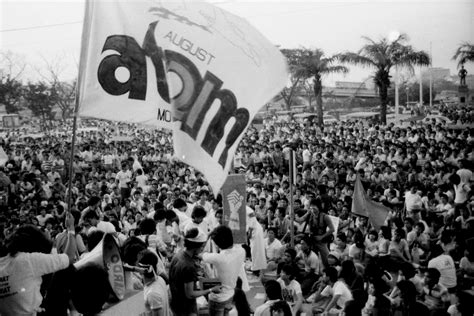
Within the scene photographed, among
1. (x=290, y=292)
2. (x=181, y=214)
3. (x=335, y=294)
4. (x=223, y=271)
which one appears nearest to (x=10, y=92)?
(x=181, y=214)

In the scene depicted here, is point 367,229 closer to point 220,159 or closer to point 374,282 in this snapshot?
point 374,282

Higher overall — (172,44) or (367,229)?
(172,44)

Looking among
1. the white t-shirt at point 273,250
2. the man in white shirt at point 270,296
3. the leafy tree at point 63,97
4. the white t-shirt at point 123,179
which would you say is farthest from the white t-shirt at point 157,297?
the leafy tree at point 63,97

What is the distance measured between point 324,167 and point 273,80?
10.5 meters

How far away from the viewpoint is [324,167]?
15.8 meters

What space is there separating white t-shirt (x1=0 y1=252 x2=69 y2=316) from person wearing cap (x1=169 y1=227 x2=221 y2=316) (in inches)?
46.4

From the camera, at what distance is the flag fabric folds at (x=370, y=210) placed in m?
10.3

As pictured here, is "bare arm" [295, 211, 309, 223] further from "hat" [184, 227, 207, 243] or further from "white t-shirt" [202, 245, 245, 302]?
"hat" [184, 227, 207, 243]

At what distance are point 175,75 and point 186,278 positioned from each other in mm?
1799

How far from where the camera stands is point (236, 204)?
7.68 meters

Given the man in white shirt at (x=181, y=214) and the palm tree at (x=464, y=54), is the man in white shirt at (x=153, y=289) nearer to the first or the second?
the man in white shirt at (x=181, y=214)

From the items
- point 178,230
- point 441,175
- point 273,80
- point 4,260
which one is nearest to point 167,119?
point 273,80

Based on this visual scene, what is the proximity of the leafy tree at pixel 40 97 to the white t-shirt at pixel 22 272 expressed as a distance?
41.3 m

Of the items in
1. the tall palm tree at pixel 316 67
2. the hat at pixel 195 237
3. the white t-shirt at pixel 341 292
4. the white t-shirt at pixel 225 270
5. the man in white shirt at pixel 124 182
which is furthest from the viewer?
the tall palm tree at pixel 316 67
